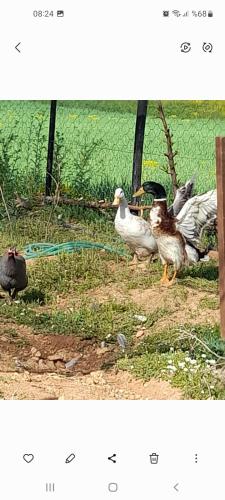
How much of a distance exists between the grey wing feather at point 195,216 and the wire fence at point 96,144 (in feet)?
2.14

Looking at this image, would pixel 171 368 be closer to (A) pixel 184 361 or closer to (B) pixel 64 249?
(A) pixel 184 361

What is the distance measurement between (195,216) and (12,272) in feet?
3.23

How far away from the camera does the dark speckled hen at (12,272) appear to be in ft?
16.9

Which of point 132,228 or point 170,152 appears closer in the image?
point 132,228

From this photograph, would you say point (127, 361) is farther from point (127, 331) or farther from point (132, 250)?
point (132, 250)

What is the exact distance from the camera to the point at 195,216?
17.1 feet

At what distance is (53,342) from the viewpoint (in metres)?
4.82

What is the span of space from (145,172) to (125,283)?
86 centimetres

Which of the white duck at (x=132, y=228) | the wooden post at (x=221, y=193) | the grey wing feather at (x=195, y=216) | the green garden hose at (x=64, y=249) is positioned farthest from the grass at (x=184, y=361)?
the green garden hose at (x=64, y=249)
